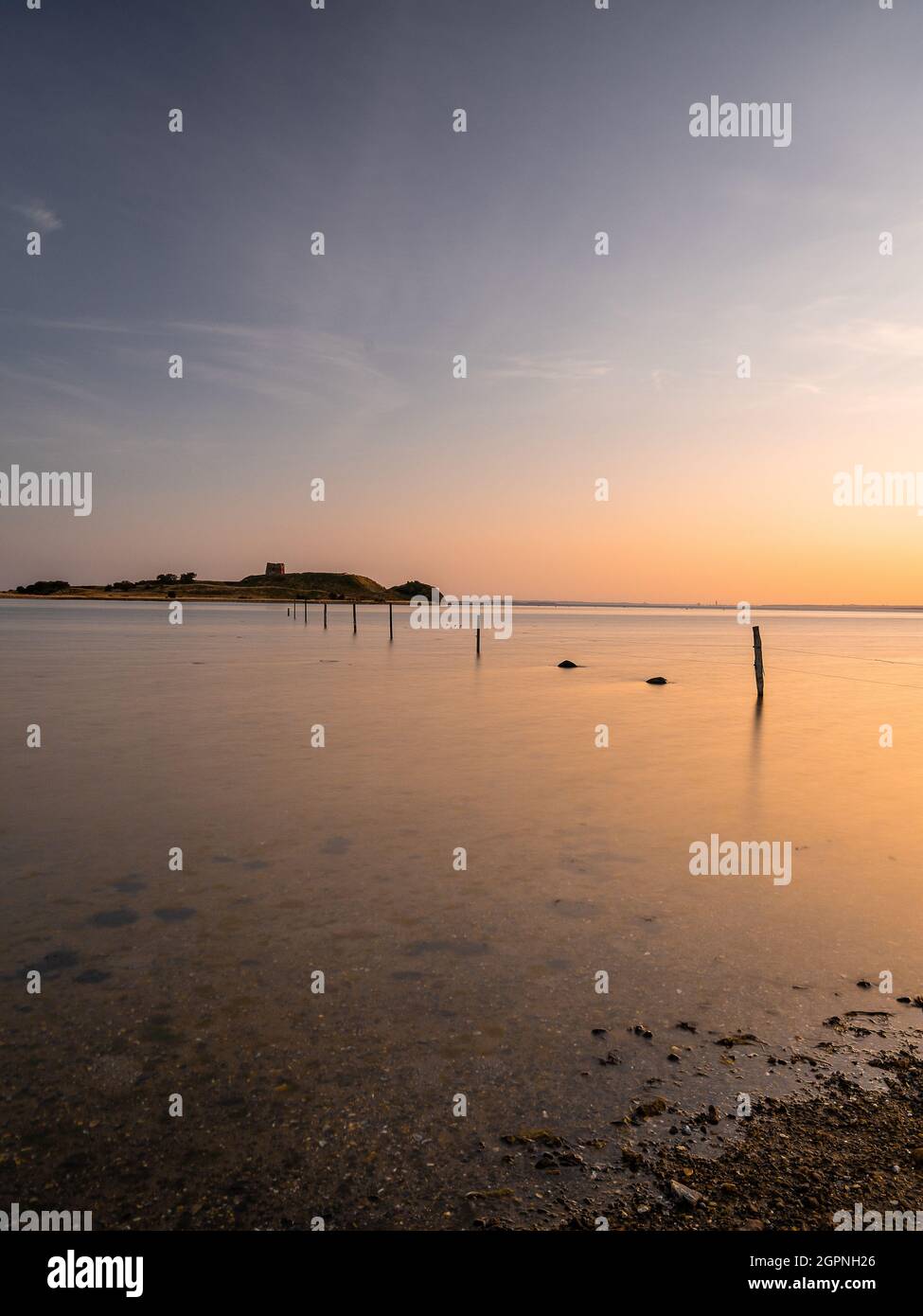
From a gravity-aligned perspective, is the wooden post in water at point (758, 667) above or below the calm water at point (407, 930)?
above

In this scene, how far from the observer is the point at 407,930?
26.0 feet

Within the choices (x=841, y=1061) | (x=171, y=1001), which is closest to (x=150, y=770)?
(x=171, y=1001)

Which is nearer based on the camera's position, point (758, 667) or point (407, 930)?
point (407, 930)

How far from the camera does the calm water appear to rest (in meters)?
4.92

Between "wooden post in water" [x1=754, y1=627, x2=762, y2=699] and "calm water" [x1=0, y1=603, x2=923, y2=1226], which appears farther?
"wooden post in water" [x1=754, y1=627, x2=762, y2=699]

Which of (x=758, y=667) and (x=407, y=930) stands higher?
(x=758, y=667)

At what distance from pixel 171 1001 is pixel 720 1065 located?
170 inches

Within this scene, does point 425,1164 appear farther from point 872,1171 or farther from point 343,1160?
point 872,1171

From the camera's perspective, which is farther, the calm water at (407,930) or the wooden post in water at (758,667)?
the wooden post in water at (758,667)

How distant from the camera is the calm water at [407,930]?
16.1 feet

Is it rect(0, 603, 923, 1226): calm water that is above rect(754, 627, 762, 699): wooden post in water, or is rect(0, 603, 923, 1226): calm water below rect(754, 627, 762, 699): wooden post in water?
below

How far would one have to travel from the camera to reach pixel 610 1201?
395cm
